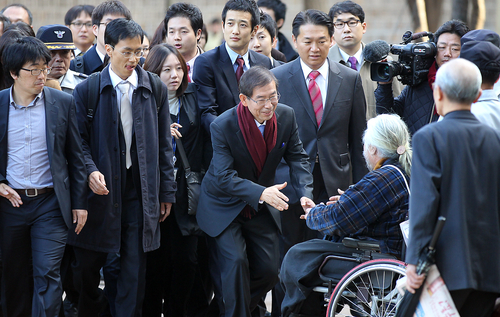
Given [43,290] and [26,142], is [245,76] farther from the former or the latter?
[43,290]

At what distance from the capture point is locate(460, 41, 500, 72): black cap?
3.59 m

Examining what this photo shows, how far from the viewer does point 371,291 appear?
3664 millimetres

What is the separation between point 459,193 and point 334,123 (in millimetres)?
1876

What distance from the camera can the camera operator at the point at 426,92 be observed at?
15.7ft

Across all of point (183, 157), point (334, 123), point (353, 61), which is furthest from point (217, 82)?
point (353, 61)

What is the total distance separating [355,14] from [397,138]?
2.11m

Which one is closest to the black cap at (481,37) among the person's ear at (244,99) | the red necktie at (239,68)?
the person's ear at (244,99)

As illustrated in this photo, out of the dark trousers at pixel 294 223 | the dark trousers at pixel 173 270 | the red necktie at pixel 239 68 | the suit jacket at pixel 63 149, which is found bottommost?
the dark trousers at pixel 173 270

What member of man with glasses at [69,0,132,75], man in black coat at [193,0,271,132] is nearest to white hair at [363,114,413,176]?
man in black coat at [193,0,271,132]

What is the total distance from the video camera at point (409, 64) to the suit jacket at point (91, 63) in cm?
236

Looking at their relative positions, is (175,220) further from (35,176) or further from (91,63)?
(91,63)

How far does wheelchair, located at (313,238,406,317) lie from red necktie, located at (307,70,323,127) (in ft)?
4.10

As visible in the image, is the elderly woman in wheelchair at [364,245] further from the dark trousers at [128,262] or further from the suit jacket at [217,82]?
the suit jacket at [217,82]

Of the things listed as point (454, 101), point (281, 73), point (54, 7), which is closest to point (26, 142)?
point (281, 73)
